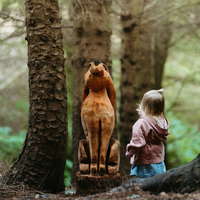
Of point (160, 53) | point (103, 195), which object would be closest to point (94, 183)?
point (103, 195)

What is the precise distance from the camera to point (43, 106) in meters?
3.81

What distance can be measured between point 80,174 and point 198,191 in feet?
5.55

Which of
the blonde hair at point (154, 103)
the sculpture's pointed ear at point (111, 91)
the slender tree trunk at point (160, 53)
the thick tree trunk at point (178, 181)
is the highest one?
the slender tree trunk at point (160, 53)

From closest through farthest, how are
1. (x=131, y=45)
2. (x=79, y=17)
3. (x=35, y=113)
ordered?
1. (x=35, y=113)
2. (x=79, y=17)
3. (x=131, y=45)

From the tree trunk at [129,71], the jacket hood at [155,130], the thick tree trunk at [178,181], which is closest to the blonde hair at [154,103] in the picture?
the jacket hood at [155,130]

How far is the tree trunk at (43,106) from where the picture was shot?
12.5 ft

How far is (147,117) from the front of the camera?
3551 mm

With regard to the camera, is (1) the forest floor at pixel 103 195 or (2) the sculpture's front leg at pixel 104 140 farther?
(2) the sculpture's front leg at pixel 104 140

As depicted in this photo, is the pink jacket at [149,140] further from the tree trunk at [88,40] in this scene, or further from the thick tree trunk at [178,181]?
the tree trunk at [88,40]

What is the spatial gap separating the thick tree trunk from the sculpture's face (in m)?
1.45

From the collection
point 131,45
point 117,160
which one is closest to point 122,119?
point 131,45

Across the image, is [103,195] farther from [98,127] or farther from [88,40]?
[88,40]

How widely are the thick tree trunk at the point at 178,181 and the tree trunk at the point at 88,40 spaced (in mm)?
2935

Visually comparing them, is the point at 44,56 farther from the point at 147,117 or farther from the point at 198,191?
the point at 198,191
